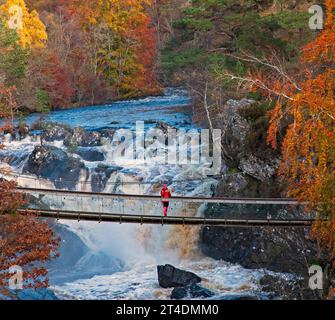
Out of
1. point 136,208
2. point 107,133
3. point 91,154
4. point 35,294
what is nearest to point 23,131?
point 107,133

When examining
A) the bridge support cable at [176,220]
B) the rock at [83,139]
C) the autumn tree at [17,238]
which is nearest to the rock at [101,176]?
the rock at [83,139]

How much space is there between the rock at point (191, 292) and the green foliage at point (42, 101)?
827 inches

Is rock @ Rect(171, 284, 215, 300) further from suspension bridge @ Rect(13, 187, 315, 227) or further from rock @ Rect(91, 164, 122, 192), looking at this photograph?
rock @ Rect(91, 164, 122, 192)

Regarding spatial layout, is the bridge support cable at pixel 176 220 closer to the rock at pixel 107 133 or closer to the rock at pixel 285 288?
the rock at pixel 285 288

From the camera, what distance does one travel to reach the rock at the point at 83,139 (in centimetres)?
2906

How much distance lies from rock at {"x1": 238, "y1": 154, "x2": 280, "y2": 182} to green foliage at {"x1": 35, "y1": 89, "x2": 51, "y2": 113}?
17.8 metres

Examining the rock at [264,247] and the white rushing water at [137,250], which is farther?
the rock at [264,247]

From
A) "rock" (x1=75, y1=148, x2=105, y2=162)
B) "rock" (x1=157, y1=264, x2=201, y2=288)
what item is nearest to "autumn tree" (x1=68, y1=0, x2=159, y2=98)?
"rock" (x1=75, y1=148, x2=105, y2=162)

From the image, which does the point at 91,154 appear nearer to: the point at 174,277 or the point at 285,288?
A: the point at 174,277

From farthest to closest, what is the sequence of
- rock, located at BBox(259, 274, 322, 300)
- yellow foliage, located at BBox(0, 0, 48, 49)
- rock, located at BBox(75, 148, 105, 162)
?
yellow foliage, located at BBox(0, 0, 48, 49)
rock, located at BBox(75, 148, 105, 162)
rock, located at BBox(259, 274, 322, 300)

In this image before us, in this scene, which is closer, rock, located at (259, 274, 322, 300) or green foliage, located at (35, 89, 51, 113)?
rock, located at (259, 274, 322, 300)

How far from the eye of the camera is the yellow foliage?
40.9 m

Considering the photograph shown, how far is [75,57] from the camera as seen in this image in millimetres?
44156

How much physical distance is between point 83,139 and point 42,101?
8619 millimetres
